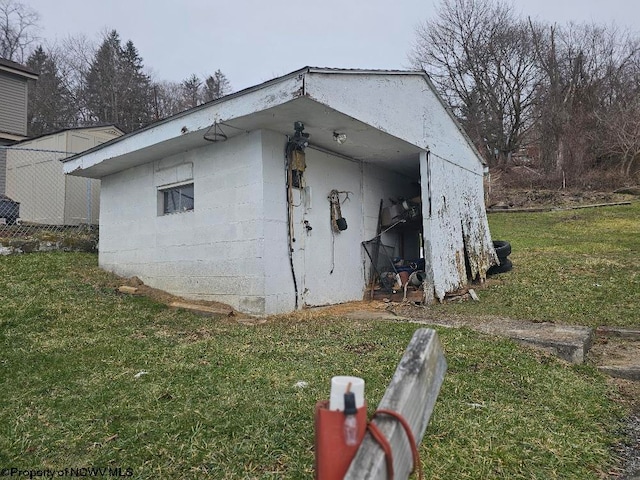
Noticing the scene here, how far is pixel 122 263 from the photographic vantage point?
294 inches

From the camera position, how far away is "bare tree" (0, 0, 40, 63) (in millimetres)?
22844

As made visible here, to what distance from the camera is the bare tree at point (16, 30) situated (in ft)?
74.9

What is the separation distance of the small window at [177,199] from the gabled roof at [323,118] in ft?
1.86

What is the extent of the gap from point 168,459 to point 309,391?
1.00 meters

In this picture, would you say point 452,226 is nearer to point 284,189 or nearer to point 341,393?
point 284,189

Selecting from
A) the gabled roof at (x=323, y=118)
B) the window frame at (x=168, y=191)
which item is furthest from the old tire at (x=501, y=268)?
the window frame at (x=168, y=191)

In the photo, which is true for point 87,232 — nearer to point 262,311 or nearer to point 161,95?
point 262,311

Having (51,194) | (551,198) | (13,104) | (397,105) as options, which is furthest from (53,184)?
(551,198)

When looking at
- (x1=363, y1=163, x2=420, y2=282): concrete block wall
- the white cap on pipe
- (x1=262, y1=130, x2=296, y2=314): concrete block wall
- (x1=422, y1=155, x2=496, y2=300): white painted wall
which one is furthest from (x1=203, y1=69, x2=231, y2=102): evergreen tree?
the white cap on pipe

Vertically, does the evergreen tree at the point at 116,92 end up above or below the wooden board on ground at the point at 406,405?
above

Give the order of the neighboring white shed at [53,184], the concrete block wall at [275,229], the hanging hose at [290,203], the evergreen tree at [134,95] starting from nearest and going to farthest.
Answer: the concrete block wall at [275,229]
the hanging hose at [290,203]
the neighboring white shed at [53,184]
the evergreen tree at [134,95]

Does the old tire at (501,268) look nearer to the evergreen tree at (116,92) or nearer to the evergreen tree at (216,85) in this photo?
the evergreen tree at (116,92)

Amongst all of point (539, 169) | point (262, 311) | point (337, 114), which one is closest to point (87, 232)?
point (262, 311)

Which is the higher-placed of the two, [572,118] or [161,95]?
[161,95]
